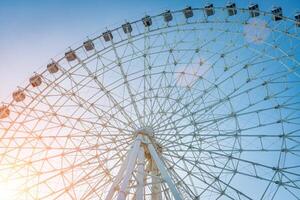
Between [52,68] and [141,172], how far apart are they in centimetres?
1073

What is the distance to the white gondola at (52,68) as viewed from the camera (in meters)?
25.6

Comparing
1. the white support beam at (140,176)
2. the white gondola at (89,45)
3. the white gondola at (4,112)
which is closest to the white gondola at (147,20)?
the white gondola at (89,45)

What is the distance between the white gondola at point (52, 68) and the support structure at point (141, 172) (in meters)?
7.08

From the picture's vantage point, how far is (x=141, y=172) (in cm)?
1823

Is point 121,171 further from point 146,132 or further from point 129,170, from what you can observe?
point 146,132

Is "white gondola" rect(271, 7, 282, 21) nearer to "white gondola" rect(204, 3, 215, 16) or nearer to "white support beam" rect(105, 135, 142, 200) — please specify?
"white gondola" rect(204, 3, 215, 16)

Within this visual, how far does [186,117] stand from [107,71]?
5705 millimetres

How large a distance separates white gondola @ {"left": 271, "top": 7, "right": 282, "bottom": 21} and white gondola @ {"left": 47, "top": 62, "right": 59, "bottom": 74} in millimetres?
13838

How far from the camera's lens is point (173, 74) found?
26250 millimetres

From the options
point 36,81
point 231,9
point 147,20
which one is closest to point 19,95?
→ point 36,81

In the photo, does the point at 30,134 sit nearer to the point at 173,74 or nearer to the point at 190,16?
the point at 173,74

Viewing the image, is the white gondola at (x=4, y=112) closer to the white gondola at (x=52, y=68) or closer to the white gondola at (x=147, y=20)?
the white gondola at (x=52, y=68)

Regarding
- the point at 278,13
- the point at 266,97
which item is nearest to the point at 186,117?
the point at 266,97

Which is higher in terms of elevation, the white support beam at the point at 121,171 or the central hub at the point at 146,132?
the central hub at the point at 146,132
